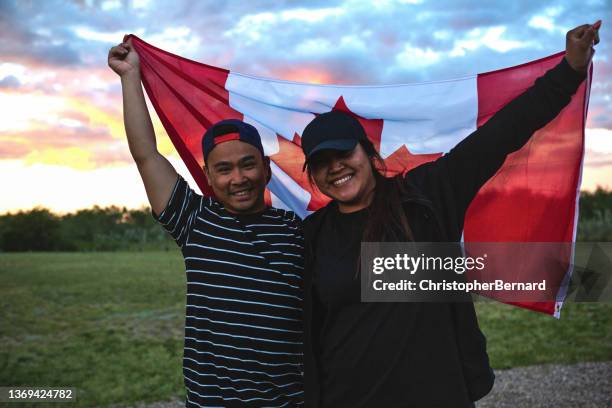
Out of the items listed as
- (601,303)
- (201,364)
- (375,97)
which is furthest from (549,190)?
(601,303)

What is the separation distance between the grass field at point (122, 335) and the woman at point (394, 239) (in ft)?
17.1

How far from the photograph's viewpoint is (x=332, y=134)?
8.28 feet

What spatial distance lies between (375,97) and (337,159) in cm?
151

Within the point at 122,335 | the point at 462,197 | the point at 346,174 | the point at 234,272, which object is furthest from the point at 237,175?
the point at 122,335

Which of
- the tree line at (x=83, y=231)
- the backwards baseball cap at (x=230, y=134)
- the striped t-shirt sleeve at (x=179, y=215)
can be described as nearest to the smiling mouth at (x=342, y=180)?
the backwards baseball cap at (x=230, y=134)

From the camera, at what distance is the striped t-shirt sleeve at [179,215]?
9.41 ft

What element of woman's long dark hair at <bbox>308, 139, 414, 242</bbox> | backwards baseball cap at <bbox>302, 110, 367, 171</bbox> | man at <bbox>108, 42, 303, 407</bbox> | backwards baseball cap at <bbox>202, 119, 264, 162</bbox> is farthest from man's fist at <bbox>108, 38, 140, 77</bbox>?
woman's long dark hair at <bbox>308, 139, 414, 242</bbox>

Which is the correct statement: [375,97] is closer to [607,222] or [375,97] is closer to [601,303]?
[601,303]

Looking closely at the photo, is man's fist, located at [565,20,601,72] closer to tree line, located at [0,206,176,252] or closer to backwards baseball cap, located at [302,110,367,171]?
backwards baseball cap, located at [302,110,367,171]

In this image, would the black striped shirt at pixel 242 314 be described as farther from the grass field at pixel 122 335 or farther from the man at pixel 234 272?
the grass field at pixel 122 335

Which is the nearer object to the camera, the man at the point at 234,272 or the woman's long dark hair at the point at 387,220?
the woman's long dark hair at the point at 387,220

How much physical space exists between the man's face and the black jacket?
388 millimetres

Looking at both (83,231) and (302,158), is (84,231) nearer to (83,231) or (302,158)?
(83,231)

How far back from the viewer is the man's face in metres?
2.82
